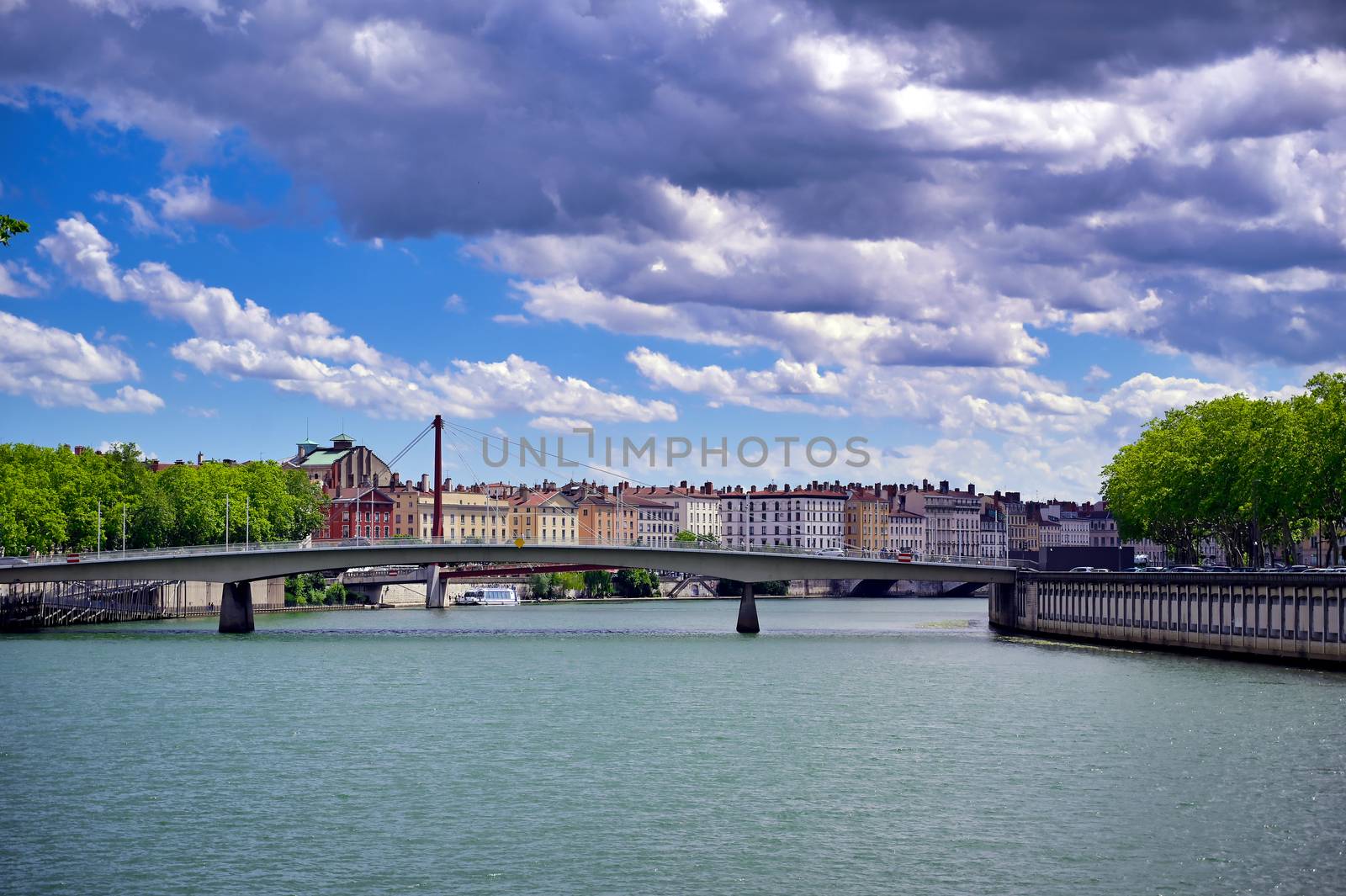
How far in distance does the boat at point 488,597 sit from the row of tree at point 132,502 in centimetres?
2429

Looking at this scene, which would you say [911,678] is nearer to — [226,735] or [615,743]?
[615,743]

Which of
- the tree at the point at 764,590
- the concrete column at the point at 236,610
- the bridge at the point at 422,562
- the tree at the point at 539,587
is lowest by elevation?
the tree at the point at 764,590

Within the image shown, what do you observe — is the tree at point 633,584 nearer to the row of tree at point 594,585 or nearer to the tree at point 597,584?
the row of tree at point 594,585

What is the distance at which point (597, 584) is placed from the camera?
179750 millimetres

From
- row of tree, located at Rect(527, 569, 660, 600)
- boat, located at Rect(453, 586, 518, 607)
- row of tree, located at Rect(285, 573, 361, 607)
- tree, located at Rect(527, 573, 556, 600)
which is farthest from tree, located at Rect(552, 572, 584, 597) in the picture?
row of tree, located at Rect(285, 573, 361, 607)

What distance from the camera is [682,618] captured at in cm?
12162

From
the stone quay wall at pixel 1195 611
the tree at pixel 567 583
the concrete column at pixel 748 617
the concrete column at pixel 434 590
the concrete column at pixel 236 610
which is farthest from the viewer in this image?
the tree at pixel 567 583

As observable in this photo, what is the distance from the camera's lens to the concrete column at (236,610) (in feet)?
289

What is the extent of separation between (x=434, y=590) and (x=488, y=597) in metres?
8.92

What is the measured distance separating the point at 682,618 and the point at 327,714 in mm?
74431

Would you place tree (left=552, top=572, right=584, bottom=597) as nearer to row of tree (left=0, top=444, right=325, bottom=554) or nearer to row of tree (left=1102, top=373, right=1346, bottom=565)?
row of tree (left=0, top=444, right=325, bottom=554)

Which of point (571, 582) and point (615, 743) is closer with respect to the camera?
point (615, 743)

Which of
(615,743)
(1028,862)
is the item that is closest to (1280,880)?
(1028,862)

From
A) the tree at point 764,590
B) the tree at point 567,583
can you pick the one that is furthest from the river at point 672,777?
the tree at point 764,590
